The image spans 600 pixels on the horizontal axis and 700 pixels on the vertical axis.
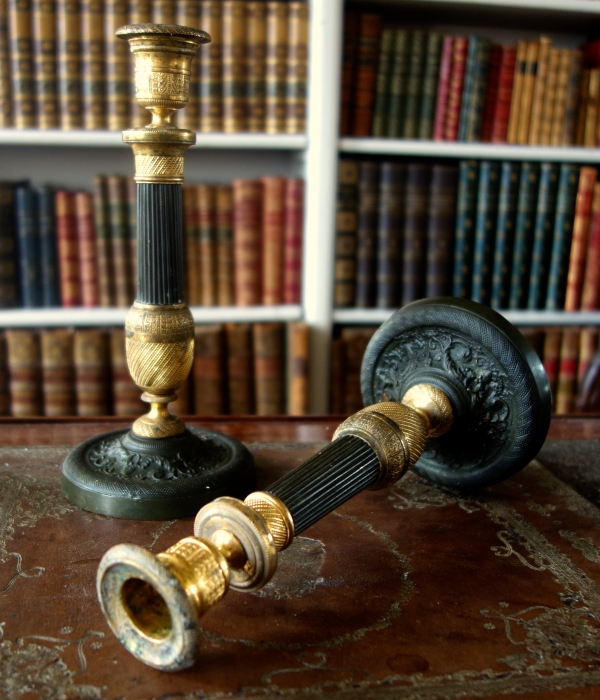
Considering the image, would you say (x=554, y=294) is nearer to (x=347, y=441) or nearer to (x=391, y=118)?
(x=391, y=118)

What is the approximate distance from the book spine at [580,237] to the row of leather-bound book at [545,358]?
0.08 m

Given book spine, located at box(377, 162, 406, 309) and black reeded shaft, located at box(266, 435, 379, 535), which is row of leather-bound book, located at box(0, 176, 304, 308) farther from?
black reeded shaft, located at box(266, 435, 379, 535)

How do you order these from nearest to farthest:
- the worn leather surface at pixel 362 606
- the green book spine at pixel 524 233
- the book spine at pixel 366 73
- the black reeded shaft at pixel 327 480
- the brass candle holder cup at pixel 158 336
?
the worn leather surface at pixel 362 606 < the black reeded shaft at pixel 327 480 < the brass candle holder cup at pixel 158 336 < the book spine at pixel 366 73 < the green book spine at pixel 524 233

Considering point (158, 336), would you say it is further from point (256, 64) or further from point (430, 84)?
point (430, 84)

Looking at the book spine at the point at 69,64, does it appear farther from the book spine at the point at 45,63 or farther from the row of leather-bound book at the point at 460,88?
the row of leather-bound book at the point at 460,88

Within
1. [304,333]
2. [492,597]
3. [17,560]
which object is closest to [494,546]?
[492,597]

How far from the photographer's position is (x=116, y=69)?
59.2 inches

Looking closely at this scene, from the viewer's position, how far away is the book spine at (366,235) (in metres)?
1.62

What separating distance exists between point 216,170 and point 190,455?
116cm

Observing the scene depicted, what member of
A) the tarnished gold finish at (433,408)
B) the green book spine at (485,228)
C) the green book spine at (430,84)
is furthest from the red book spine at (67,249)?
the tarnished gold finish at (433,408)

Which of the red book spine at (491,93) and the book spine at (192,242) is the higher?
the red book spine at (491,93)

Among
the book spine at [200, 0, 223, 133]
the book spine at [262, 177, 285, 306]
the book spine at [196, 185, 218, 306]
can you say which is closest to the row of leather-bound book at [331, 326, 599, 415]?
the book spine at [262, 177, 285, 306]

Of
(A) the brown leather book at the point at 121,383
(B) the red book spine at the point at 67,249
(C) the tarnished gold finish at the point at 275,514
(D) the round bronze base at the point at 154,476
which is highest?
(B) the red book spine at the point at 67,249

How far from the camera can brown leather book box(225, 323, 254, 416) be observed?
1646 mm
